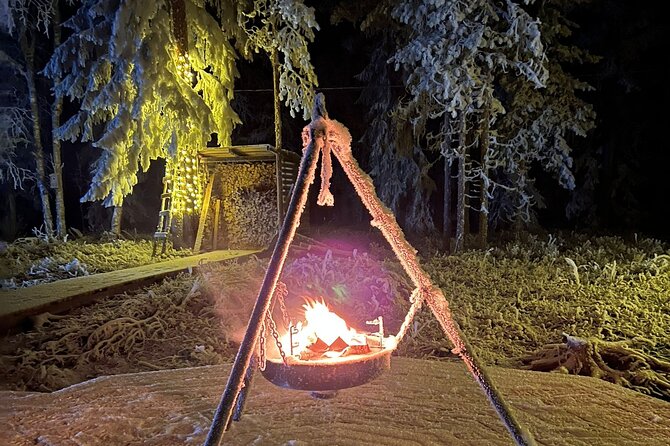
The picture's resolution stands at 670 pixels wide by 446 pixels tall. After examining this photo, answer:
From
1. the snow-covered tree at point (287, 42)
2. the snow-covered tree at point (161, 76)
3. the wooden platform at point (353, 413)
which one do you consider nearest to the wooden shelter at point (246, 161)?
the snow-covered tree at point (161, 76)

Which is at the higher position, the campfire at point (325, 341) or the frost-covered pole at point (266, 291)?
A: the frost-covered pole at point (266, 291)

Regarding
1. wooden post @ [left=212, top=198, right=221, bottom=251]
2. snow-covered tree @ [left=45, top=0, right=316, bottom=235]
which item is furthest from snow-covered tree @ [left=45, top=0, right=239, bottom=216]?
wooden post @ [left=212, top=198, right=221, bottom=251]

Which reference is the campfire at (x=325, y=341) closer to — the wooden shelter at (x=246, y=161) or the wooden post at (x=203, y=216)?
the wooden shelter at (x=246, y=161)

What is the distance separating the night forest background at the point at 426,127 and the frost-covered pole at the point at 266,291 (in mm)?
9054

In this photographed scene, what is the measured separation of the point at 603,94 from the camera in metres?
17.2

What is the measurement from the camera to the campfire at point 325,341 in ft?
10.4

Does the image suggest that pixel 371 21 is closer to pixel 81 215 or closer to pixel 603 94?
pixel 603 94

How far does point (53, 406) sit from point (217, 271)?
4.32 meters

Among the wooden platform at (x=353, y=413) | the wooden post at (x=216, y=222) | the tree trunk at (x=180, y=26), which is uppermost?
the tree trunk at (x=180, y=26)

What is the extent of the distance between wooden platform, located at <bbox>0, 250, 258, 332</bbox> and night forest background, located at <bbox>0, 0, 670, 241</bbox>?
711cm

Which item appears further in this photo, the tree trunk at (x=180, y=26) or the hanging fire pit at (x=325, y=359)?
the tree trunk at (x=180, y=26)

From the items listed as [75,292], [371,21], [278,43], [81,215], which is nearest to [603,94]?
[371,21]

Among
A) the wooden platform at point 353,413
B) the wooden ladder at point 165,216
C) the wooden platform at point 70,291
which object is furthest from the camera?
the wooden ladder at point 165,216

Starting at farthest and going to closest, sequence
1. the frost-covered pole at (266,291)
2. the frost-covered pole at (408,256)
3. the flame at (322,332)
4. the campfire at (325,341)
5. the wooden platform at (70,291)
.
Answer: the wooden platform at (70,291) < the flame at (322,332) < the campfire at (325,341) < the frost-covered pole at (408,256) < the frost-covered pole at (266,291)
